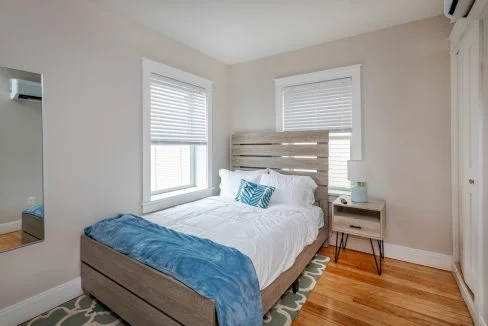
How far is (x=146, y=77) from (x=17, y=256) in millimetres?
1914

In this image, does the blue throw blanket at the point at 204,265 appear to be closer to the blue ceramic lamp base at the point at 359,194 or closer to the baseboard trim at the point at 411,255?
the blue ceramic lamp base at the point at 359,194

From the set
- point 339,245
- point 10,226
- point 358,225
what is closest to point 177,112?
point 10,226

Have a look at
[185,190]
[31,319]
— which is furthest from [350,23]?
[31,319]

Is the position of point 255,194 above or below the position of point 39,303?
above

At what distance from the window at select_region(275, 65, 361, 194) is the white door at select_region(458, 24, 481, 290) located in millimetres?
922

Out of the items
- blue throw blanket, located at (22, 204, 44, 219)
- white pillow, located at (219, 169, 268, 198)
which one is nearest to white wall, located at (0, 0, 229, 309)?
blue throw blanket, located at (22, 204, 44, 219)

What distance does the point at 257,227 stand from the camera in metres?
2.08

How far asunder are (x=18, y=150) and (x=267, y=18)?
2.44 metres

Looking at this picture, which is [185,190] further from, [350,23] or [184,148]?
[350,23]

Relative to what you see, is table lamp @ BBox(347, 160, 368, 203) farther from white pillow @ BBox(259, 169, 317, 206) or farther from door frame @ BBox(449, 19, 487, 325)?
door frame @ BBox(449, 19, 487, 325)

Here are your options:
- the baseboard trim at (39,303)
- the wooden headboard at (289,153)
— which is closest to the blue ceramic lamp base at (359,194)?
the wooden headboard at (289,153)

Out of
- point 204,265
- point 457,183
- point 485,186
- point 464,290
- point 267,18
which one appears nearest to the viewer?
point 204,265

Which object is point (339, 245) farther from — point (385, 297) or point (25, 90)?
point (25, 90)

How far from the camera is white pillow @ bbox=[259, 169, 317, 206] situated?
9.26ft
